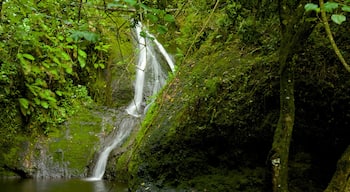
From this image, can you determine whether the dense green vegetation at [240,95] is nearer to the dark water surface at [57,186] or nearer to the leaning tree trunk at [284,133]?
the leaning tree trunk at [284,133]

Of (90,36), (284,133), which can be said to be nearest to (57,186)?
(284,133)

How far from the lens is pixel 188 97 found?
4848mm

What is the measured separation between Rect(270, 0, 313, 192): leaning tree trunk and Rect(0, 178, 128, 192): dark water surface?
4629 millimetres

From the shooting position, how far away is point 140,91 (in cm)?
1158

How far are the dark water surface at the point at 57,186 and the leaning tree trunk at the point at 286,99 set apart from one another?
15.2 ft

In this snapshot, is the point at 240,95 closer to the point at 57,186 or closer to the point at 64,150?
the point at 57,186

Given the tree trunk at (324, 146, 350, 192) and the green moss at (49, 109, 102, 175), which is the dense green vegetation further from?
the green moss at (49, 109, 102, 175)

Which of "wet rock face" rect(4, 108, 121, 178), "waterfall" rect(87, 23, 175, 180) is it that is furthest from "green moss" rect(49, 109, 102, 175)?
"waterfall" rect(87, 23, 175, 180)

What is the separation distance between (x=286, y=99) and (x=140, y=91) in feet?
29.6

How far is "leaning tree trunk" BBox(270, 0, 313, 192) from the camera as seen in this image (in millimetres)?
2727

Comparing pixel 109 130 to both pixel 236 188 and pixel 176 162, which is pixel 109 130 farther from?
pixel 236 188

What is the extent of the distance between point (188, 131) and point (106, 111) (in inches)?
264

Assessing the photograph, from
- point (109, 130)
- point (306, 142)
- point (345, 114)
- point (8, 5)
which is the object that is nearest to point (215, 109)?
point (306, 142)

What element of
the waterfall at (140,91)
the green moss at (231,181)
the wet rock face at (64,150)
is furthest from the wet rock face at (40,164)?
the green moss at (231,181)
